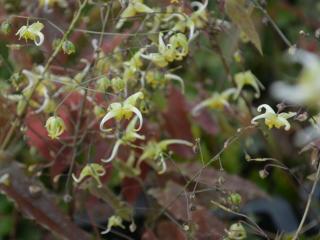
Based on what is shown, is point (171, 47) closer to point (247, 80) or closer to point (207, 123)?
point (247, 80)

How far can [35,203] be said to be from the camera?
0.81 metres

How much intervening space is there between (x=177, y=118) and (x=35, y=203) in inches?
11.0

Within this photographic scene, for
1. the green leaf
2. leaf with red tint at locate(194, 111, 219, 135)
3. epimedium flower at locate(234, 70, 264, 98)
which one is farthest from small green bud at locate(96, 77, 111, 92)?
leaf with red tint at locate(194, 111, 219, 135)

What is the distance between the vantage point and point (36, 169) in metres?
0.88

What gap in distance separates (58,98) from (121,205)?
0.59 feet

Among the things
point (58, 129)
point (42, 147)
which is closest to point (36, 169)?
point (42, 147)

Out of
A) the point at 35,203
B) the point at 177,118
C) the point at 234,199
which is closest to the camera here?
the point at 234,199

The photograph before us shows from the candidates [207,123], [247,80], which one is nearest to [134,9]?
[247,80]

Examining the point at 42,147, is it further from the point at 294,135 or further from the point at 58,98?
the point at 294,135

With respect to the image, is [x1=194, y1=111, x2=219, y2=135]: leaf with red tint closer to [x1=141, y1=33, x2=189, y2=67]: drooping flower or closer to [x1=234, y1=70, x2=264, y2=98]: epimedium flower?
[x1=234, y1=70, x2=264, y2=98]: epimedium flower

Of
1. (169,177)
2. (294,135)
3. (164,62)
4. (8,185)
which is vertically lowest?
(294,135)

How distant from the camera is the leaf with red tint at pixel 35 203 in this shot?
31.2 inches

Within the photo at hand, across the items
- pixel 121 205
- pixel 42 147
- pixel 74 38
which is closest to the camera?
pixel 121 205

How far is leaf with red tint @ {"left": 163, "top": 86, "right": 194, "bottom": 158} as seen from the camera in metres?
1.02
